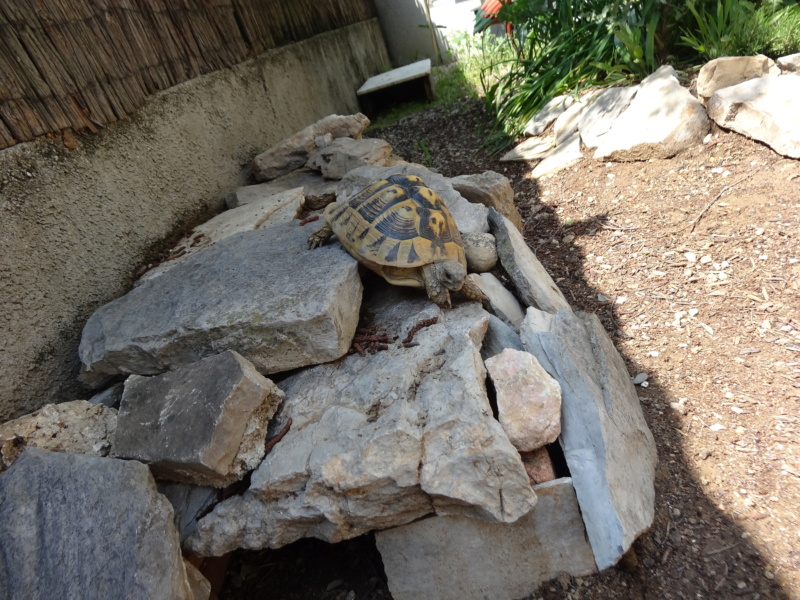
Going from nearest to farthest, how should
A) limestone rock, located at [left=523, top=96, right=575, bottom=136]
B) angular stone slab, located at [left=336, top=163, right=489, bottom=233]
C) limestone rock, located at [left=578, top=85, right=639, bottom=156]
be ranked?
angular stone slab, located at [left=336, top=163, right=489, bottom=233] → limestone rock, located at [left=578, top=85, right=639, bottom=156] → limestone rock, located at [left=523, top=96, right=575, bottom=136]

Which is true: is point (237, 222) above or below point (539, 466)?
above

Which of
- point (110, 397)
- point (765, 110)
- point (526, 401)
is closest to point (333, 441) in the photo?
point (526, 401)

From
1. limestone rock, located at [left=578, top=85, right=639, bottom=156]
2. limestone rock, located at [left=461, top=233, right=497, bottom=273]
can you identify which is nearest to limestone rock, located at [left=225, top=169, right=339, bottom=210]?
limestone rock, located at [left=461, top=233, right=497, bottom=273]

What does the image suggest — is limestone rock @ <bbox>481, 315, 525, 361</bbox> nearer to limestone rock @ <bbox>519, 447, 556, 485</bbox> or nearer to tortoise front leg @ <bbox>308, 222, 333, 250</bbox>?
limestone rock @ <bbox>519, 447, 556, 485</bbox>

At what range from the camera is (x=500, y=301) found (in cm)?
304

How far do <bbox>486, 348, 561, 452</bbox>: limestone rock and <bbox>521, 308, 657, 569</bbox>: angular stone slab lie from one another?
0.11m

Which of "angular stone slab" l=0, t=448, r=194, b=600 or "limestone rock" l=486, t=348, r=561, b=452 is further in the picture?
"limestone rock" l=486, t=348, r=561, b=452

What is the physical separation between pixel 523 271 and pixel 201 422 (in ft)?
6.60

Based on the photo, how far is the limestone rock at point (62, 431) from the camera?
6.98ft

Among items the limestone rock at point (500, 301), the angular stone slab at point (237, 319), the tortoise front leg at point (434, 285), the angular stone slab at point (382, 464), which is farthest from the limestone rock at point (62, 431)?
the limestone rock at point (500, 301)

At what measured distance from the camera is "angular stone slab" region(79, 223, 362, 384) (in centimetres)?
247

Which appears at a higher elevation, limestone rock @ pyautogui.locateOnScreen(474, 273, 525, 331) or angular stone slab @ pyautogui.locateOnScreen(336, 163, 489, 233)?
angular stone slab @ pyautogui.locateOnScreen(336, 163, 489, 233)

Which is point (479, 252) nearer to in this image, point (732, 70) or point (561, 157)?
point (561, 157)

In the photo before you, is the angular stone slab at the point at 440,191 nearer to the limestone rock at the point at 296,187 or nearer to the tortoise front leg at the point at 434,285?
the limestone rock at the point at 296,187
